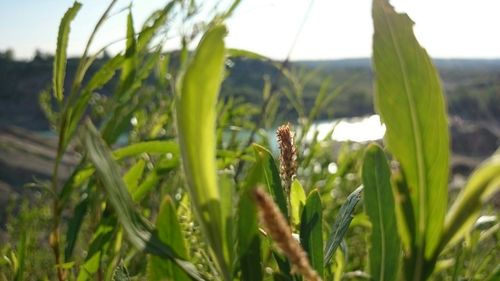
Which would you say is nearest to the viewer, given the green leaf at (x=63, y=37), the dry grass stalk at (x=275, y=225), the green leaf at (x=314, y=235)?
the dry grass stalk at (x=275, y=225)

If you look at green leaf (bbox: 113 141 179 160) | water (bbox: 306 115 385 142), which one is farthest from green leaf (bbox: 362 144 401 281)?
green leaf (bbox: 113 141 179 160)

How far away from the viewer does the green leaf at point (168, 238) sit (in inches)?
8.7

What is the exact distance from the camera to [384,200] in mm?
252

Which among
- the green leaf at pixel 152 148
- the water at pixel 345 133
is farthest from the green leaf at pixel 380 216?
the green leaf at pixel 152 148

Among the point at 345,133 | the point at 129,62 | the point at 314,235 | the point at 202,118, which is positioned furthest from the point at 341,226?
the point at 345,133

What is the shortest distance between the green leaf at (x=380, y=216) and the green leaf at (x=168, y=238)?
0.08 metres

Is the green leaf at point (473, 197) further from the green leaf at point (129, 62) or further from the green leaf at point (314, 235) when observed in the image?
the green leaf at point (129, 62)

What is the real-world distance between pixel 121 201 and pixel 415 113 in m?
0.11

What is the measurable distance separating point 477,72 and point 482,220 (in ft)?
93.1

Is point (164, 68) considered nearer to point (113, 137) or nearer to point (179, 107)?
point (113, 137)

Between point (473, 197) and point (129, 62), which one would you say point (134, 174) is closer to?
point (129, 62)

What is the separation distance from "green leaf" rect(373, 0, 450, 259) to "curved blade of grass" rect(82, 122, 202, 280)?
9 cm

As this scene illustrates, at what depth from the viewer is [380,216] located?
255mm

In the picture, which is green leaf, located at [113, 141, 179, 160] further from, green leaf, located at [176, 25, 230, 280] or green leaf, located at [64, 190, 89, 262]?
green leaf, located at [176, 25, 230, 280]
